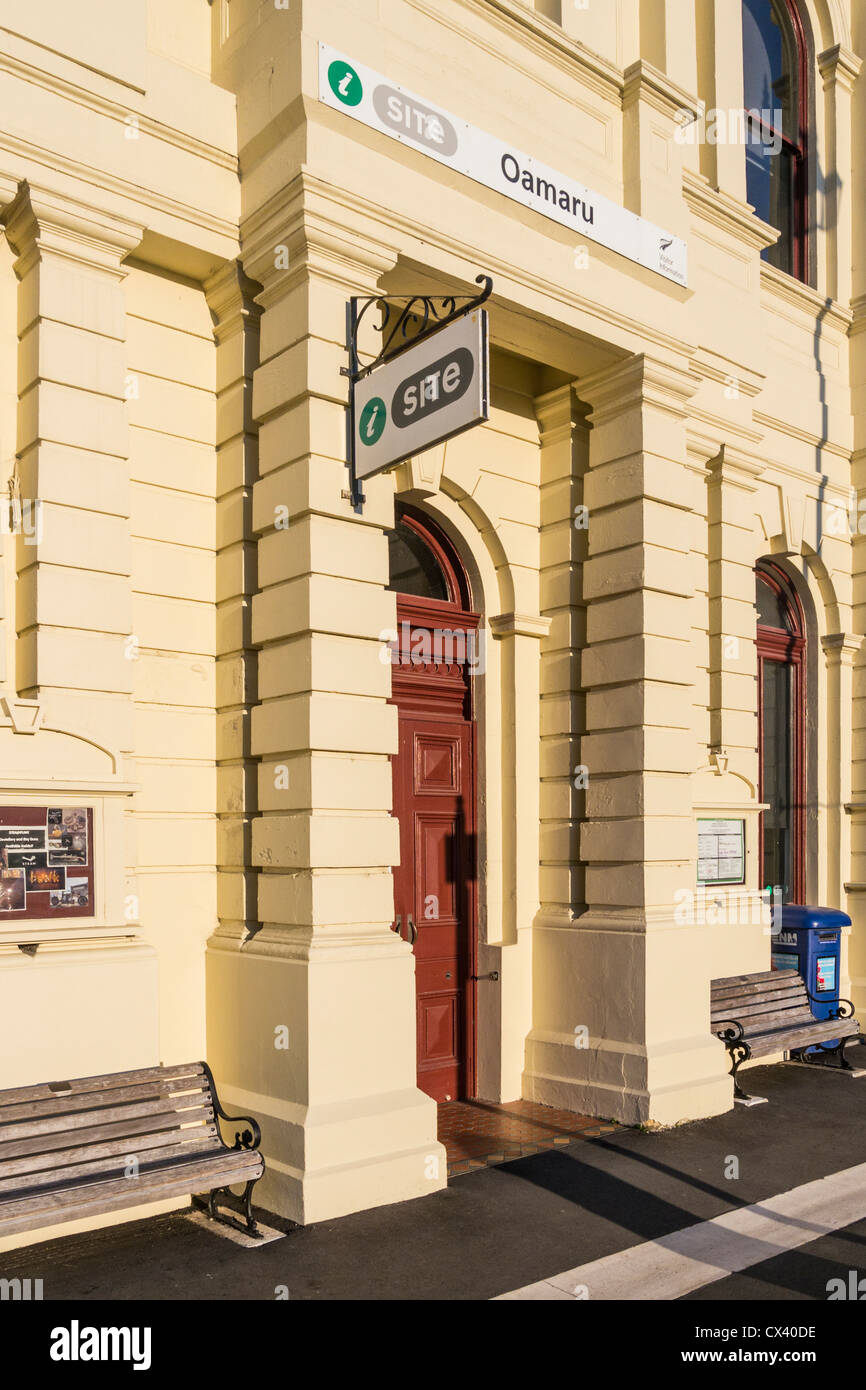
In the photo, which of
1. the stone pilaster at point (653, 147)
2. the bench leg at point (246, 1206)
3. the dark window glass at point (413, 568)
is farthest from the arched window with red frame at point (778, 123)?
the bench leg at point (246, 1206)

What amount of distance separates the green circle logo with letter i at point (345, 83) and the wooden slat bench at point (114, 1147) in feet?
17.7

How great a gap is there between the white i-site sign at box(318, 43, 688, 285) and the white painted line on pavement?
6.10 meters

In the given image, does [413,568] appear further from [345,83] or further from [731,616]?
[345,83]

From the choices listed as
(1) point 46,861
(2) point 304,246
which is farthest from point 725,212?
(1) point 46,861

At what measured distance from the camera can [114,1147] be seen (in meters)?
5.62

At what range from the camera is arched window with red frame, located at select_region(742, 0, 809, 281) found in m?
11.5

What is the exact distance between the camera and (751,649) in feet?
33.6

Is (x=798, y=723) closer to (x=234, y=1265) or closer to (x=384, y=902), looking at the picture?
(x=384, y=902)

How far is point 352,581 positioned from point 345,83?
2839 millimetres

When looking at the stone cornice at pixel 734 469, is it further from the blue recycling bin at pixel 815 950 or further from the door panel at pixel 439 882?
the blue recycling bin at pixel 815 950

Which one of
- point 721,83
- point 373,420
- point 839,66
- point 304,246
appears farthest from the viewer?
point 839,66

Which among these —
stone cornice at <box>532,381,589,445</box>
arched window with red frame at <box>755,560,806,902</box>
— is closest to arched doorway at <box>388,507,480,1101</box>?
stone cornice at <box>532,381,589,445</box>
